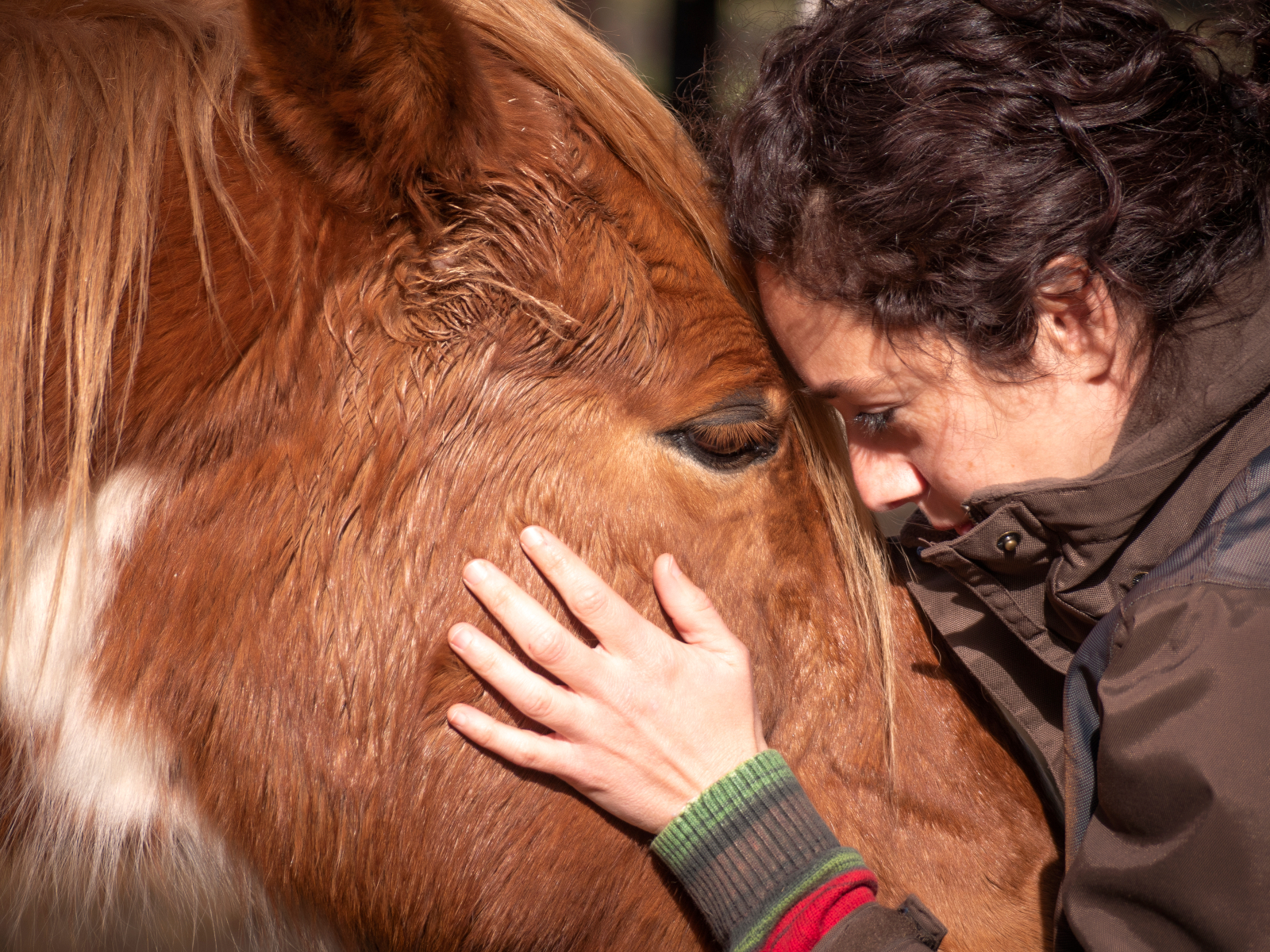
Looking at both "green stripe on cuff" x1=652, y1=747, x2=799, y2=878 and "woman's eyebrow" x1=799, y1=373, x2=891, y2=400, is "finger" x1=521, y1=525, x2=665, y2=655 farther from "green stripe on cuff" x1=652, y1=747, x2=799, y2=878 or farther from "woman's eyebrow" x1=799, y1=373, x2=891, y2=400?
"woman's eyebrow" x1=799, y1=373, x2=891, y2=400

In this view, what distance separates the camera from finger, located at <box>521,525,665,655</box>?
114 centimetres

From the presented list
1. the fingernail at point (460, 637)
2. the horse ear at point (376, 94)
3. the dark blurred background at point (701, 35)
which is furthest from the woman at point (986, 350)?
the horse ear at point (376, 94)

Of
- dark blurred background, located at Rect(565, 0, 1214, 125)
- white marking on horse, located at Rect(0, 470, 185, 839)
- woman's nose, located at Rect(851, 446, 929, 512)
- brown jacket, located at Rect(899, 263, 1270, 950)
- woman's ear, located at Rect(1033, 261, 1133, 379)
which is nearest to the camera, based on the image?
brown jacket, located at Rect(899, 263, 1270, 950)

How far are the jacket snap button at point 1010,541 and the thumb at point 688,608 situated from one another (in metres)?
0.37

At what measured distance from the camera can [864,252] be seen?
121cm

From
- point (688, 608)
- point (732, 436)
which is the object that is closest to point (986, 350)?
point (732, 436)

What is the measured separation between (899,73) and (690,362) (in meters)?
0.45

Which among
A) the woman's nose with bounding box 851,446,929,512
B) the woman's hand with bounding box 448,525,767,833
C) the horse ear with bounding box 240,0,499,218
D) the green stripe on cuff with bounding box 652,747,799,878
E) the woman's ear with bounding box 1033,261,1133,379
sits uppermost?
the horse ear with bounding box 240,0,499,218

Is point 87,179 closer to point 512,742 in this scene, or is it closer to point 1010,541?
point 512,742

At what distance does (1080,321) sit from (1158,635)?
0.42 meters

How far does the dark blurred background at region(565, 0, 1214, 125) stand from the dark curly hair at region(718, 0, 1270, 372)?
182mm

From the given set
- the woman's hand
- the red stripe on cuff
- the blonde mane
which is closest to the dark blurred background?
the blonde mane

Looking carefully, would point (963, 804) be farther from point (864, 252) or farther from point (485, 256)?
point (485, 256)

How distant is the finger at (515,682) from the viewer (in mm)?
1136
